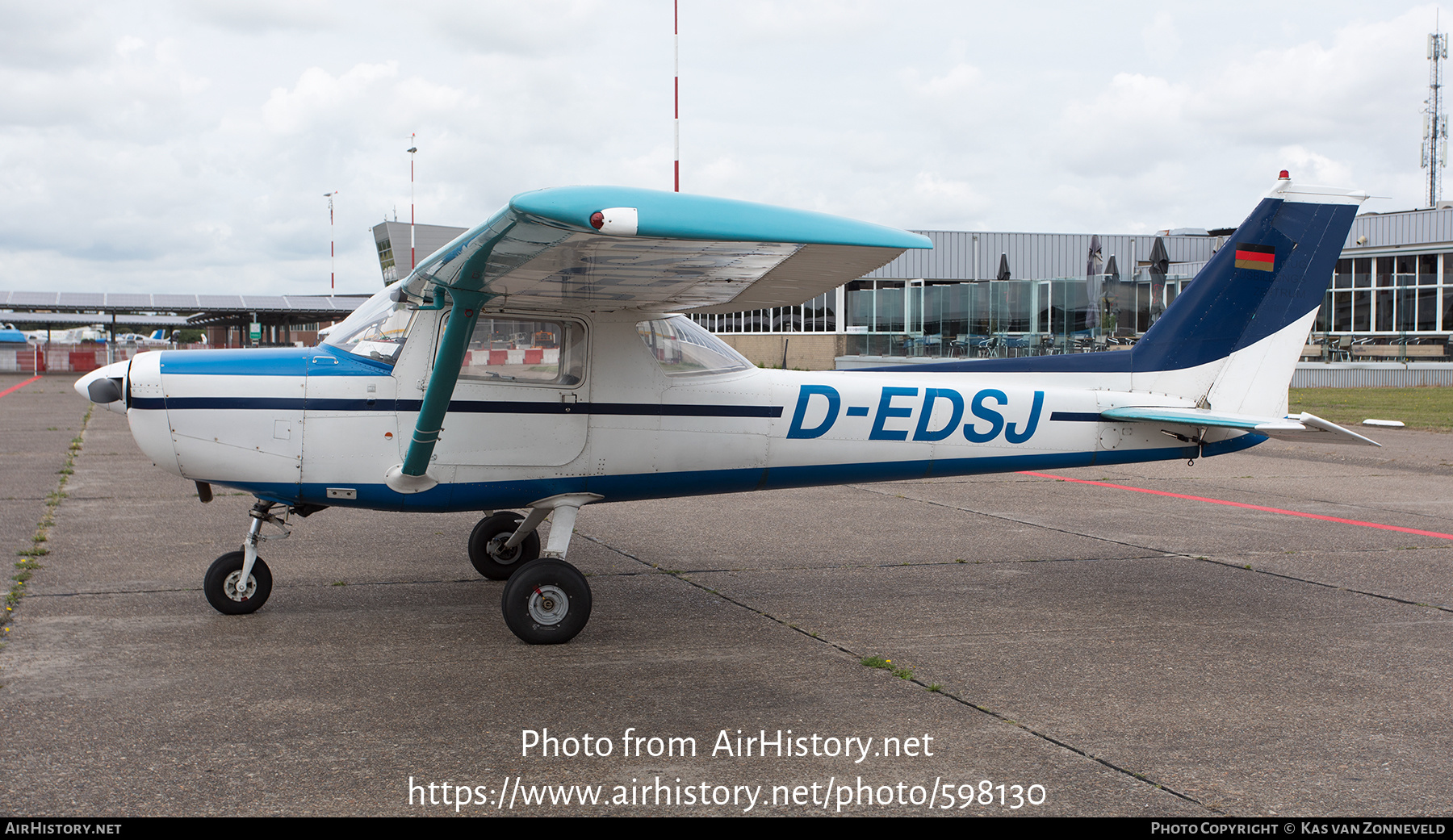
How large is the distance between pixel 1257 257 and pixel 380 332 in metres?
5.55

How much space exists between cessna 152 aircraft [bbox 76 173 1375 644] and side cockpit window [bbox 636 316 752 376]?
0.01 m

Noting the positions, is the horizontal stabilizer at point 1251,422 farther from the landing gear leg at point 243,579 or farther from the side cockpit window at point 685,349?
the landing gear leg at point 243,579

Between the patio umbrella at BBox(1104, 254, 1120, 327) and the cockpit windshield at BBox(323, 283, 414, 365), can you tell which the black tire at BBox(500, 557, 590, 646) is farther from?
the patio umbrella at BBox(1104, 254, 1120, 327)

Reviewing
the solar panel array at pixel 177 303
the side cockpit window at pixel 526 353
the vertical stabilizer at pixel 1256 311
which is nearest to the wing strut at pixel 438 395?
the side cockpit window at pixel 526 353

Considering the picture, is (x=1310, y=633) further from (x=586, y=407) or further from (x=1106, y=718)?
(x=586, y=407)

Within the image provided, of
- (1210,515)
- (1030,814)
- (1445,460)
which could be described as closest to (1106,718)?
(1030,814)

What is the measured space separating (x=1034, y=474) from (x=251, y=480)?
395 inches

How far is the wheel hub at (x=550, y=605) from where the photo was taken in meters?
5.28

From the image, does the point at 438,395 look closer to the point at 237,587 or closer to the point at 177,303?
the point at 237,587

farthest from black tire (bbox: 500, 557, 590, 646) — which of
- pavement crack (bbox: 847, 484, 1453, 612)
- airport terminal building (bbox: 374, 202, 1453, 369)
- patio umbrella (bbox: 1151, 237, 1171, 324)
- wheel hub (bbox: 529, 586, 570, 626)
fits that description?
patio umbrella (bbox: 1151, 237, 1171, 324)

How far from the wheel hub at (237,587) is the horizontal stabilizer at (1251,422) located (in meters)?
5.12

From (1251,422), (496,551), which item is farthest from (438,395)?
(1251,422)

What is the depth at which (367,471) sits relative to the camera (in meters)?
5.40

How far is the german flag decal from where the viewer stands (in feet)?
22.6
